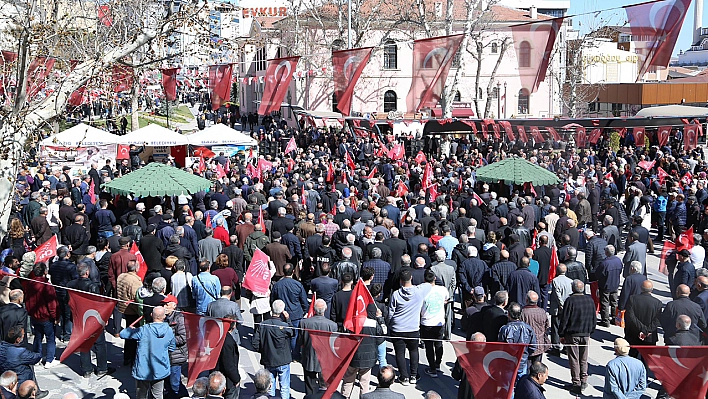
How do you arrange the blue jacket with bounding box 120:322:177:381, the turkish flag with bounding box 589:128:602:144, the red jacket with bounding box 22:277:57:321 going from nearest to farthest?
the blue jacket with bounding box 120:322:177:381, the red jacket with bounding box 22:277:57:321, the turkish flag with bounding box 589:128:602:144

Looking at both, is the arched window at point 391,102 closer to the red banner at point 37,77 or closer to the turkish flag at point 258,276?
the red banner at point 37,77

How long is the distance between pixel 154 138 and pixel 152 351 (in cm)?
1523

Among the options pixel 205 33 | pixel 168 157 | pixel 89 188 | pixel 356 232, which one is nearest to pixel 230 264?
pixel 356 232

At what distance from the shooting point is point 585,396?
29.5 feet

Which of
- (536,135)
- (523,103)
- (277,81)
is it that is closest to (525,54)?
(277,81)

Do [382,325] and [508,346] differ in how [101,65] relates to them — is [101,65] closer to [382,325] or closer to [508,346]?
[382,325]

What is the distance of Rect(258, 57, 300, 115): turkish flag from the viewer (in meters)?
20.0

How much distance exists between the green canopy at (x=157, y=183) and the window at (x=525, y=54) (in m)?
6.95

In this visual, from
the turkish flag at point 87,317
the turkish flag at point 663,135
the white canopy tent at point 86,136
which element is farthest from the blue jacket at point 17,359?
the turkish flag at point 663,135

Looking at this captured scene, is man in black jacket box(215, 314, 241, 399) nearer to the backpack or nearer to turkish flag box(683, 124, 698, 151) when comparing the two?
the backpack

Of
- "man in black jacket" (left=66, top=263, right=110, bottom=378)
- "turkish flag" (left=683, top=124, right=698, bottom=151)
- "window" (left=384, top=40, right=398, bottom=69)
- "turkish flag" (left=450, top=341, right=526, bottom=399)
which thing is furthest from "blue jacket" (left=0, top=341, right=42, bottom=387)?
"window" (left=384, top=40, right=398, bottom=69)

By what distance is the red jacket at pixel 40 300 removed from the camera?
9.44 m

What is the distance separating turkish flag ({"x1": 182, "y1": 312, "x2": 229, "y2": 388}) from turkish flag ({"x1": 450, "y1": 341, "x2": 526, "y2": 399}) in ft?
7.79

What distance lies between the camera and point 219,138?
23.0 metres
